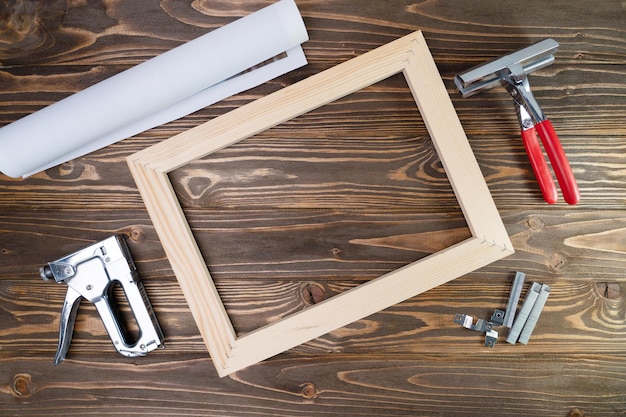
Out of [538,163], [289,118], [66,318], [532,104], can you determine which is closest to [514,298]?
[538,163]

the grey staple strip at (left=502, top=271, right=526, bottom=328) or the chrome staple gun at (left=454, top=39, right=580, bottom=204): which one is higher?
the chrome staple gun at (left=454, top=39, right=580, bottom=204)

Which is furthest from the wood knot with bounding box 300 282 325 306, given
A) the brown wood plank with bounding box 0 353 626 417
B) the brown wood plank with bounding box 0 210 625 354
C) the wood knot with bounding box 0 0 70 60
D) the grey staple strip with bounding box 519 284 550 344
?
the wood knot with bounding box 0 0 70 60

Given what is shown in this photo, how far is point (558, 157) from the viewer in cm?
81

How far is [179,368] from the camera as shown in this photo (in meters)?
0.90

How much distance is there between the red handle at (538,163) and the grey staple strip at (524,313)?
0.17 metres

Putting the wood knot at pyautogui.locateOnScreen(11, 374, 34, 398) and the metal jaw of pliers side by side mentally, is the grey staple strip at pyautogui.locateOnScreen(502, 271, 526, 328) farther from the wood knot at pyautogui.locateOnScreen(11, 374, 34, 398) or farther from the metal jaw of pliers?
the wood knot at pyautogui.locateOnScreen(11, 374, 34, 398)

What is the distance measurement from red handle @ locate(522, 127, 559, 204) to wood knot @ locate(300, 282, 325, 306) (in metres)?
0.44

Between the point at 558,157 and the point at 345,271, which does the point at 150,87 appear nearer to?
the point at 345,271

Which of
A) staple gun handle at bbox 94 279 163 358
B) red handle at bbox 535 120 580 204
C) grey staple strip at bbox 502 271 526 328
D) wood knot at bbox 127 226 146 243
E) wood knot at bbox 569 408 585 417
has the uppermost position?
red handle at bbox 535 120 580 204

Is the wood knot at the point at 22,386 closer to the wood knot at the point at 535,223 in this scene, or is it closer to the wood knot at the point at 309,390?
the wood knot at the point at 309,390

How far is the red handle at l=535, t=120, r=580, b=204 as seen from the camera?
2.66 feet

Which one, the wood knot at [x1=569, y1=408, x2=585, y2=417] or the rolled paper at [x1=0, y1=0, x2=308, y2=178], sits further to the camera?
the wood knot at [x1=569, y1=408, x2=585, y2=417]

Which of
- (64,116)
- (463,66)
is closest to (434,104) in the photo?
(463,66)

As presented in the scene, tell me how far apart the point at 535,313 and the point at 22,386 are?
0.99 meters
